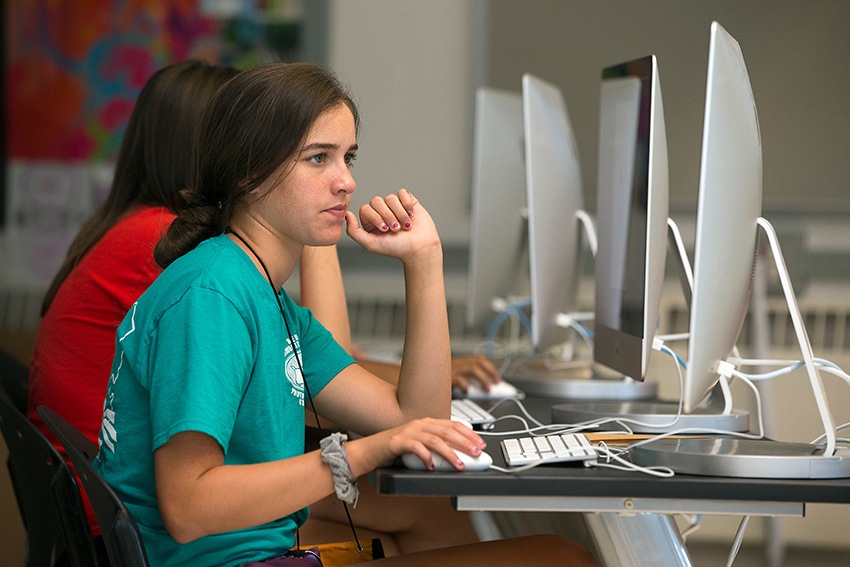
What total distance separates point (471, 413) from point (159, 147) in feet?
2.21

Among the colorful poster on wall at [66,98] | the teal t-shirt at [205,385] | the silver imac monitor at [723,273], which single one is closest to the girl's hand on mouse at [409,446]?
the teal t-shirt at [205,385]

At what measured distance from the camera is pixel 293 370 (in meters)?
1.31

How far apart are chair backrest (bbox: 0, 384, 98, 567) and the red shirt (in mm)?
168

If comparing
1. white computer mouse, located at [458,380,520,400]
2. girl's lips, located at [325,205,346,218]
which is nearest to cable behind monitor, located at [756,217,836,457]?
girl's lips, located at [325,205,346,218]

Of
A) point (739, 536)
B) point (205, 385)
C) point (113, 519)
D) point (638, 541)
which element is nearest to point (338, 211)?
point (205, 385)

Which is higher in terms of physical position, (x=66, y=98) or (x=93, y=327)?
(x=66, y=98)

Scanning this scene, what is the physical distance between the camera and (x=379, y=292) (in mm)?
3492

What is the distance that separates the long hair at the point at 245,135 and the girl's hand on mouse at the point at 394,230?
0.14m

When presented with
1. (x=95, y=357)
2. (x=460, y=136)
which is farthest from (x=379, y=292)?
(x=95, y=357)

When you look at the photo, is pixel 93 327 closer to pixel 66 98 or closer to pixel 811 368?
pixel 811 368

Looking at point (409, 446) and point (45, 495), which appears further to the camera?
point (45, 495)

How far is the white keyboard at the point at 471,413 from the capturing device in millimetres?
1581

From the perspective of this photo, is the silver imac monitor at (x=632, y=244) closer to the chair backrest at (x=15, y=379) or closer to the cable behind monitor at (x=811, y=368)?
the cable behind monitor at (x=811, y=368)

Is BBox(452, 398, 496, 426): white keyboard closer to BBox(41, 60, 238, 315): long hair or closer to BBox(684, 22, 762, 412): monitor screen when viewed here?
BBox(684, 22, 762, 412): monitor screen
